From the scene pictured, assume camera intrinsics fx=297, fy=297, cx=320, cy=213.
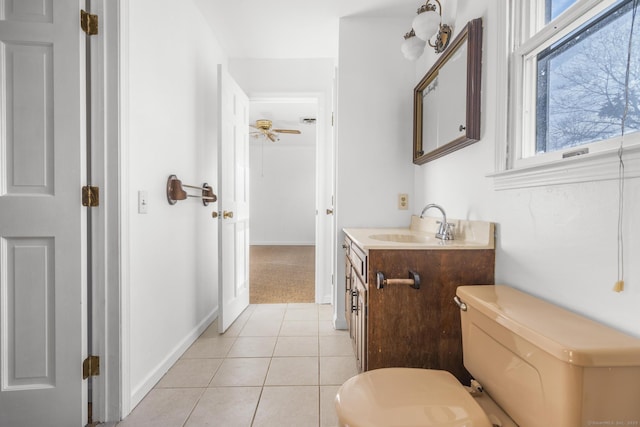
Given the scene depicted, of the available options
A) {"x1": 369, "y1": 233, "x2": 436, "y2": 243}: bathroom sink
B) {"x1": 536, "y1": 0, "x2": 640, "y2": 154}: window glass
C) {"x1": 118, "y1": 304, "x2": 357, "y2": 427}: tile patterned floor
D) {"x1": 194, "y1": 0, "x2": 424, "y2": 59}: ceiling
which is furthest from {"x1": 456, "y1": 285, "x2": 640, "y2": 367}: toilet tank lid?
{"x1": 194, "y1": 0, "x2": 424, "y2": 59}: ceiling

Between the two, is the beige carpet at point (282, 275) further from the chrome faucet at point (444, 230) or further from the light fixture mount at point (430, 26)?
the light fixture mount at point (430, 26)

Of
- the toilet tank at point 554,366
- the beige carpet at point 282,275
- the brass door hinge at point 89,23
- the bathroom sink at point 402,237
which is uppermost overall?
the brass door hinge at point 89,23

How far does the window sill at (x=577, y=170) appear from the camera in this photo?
0.74 m

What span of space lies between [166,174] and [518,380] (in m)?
1.88

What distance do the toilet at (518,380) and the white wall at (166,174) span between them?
1235mm

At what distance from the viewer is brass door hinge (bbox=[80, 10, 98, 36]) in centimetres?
129

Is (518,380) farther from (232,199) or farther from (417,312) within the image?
(232,199)

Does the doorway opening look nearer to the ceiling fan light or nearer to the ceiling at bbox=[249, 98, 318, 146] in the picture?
the ceiling at bbox=[249, 98, 318, 146]

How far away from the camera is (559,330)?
73 centimetres

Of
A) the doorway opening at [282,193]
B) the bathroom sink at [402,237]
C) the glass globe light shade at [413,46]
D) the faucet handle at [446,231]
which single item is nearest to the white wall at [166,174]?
the bathroom sink at [402,237]

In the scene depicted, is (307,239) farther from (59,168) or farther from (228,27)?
(59,168)

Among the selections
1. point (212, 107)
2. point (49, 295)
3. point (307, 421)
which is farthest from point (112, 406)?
point (212, 107)

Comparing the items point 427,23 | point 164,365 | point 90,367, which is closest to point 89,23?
point 90,367

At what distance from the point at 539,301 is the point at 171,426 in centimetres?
158
